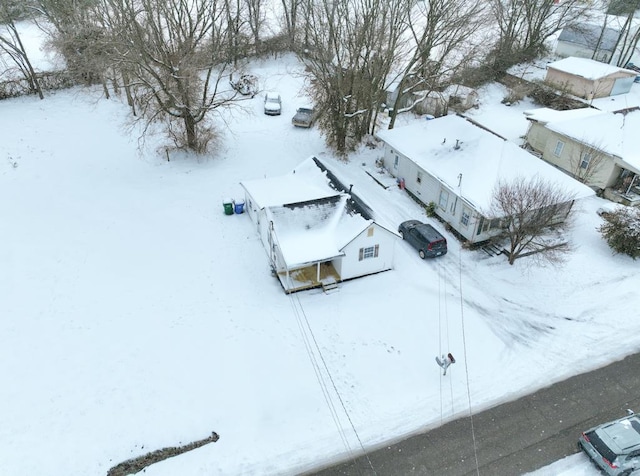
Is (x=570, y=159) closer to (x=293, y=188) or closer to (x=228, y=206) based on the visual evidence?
(x=293, y=188)

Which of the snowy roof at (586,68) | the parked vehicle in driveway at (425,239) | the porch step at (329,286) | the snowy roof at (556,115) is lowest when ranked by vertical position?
the porch step at (329,286)

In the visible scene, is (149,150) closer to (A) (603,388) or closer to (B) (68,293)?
(B) (68,293)

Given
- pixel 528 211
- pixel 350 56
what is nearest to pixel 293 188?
pixel 350 56

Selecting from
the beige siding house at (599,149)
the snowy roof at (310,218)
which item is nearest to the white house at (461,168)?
the beige siding house at (599,149)

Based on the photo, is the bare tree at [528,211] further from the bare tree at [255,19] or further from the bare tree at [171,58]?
the bare tree at [255,19]

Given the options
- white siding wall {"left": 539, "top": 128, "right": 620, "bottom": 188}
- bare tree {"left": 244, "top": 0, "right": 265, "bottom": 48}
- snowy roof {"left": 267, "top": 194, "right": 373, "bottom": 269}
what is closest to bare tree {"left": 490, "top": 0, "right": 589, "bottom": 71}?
white siding wall {"left": 539, "top": 128, "right": 620, "bottom": 188}

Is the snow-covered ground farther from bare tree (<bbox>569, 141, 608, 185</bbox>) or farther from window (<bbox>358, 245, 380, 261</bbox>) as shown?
bare tree (<bbox>569, 141, 608, 185</bbox>)
